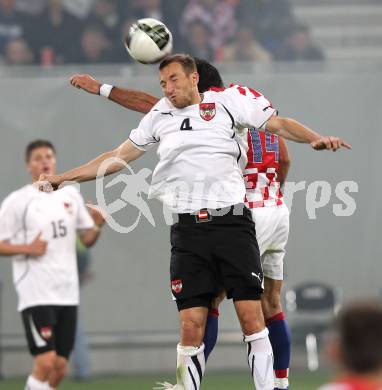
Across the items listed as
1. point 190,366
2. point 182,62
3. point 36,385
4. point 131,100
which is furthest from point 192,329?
point 36,385

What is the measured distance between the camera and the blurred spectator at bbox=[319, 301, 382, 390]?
10.6 feet

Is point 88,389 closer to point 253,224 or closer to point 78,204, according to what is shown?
point 78,204

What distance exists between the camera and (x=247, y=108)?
6430 millimetres

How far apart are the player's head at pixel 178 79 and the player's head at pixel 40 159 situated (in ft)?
9.69

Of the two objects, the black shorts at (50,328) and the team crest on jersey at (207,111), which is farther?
the black shorts at (50,328)

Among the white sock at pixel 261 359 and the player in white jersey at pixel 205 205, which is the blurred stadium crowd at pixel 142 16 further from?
the white sock at pixel 261 359

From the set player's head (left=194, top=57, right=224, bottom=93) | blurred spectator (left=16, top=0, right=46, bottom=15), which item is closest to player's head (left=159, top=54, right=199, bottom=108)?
player's head (left=194, top=57, right=224, bottom=93)

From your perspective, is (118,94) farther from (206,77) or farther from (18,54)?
(18,54)

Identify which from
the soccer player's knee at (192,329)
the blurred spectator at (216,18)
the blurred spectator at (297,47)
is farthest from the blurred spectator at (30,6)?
the soccer player's knee at (192,329)

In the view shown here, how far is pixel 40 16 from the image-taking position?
12211 mm

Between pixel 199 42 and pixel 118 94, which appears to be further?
pixel 199 42

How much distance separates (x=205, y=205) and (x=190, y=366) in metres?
0.90

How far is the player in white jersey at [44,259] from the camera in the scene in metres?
8.95

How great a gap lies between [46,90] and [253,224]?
544 centimetres
